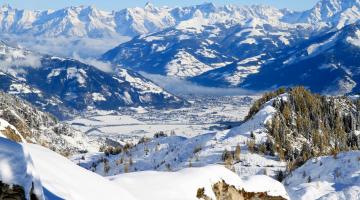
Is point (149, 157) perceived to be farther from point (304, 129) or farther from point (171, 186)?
point (171, 186)

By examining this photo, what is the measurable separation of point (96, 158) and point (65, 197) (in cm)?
16763

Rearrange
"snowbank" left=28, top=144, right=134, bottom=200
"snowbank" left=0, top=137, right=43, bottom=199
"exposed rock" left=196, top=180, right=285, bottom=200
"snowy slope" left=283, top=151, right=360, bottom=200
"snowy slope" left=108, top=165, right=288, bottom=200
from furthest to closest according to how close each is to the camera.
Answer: "snowy slope" left=283, top=151, right=360, bottom=200, "exposed rock" left=196, top=180, right=285, bottom=200, "snowy slope" left=108, top=165, right=288, bottom=200, "snowbank" left=28, top=144, right=134, bottom=200, "snowbank" left=0, top=137, right=43, bottom=199

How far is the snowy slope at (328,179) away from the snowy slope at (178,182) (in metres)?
27.2

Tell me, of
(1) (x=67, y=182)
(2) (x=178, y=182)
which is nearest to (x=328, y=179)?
(2) (x=178, y=182)

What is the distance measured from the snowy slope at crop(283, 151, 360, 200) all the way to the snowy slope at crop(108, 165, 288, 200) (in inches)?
1070

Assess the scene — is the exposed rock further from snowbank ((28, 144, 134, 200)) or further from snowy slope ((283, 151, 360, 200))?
snowy slope ((283, 151, 360, 200))

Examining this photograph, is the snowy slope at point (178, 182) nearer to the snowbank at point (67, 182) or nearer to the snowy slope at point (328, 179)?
the snowbank at point (67, 182)

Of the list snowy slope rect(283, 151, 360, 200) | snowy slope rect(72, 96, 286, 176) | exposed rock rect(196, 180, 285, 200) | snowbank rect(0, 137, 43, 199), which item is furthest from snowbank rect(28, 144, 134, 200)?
snowy slope rect(72, 96, 286, 176)

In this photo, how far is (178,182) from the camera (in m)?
40.5

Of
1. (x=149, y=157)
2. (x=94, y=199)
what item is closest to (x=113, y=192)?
(x=94, y=199)

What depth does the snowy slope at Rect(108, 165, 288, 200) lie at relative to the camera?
1513 inches

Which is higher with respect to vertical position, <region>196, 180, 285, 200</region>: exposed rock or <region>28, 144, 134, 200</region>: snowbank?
<region>28, 144, 134, 200</region>: snowbank

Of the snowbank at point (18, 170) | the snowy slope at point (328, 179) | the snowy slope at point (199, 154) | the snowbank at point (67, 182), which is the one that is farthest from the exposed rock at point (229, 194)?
the snowy slope at point (199, 154)

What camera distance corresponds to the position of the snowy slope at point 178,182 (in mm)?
38438
